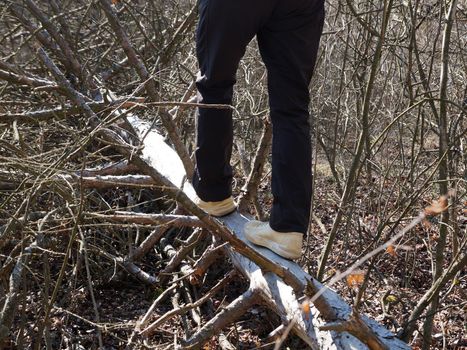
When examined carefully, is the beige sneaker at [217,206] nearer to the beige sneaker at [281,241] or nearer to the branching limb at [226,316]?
the beige sneaker at [281,241]

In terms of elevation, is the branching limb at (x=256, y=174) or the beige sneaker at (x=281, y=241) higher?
the branching limb at (x=256, y=174)


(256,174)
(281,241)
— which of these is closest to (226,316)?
(281,241)

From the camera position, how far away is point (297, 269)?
2688 millimetres

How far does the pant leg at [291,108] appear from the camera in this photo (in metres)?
2.73

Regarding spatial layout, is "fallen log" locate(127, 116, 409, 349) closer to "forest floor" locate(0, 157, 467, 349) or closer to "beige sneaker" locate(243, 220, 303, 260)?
"beige sneaker" locate(243, 220, 303, 260)

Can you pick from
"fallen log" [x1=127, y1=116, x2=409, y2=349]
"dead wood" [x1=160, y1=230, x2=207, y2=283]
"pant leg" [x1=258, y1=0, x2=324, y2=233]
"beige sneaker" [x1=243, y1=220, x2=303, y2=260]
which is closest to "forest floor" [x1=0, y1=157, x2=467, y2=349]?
"dead wood" [x1=160, y1=230, x2=207, y2=283]

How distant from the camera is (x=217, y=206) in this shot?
3023mm

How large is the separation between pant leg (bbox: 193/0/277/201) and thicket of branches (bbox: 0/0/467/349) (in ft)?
0.54

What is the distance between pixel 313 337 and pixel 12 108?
343cm

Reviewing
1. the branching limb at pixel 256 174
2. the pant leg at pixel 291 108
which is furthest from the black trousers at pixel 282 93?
the branching limb at pixel 256 174

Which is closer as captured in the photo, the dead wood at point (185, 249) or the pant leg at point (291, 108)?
the pant leg at point (291, 108)

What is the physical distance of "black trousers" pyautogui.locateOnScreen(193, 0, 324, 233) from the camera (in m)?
2.68

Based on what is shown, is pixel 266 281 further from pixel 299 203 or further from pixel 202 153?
pixel 202 153

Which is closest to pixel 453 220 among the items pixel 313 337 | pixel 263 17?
pixel 313 337
